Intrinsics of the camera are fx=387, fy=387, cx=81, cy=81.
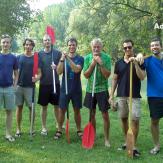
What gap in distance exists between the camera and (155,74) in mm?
6574

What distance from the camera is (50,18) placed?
248 ft

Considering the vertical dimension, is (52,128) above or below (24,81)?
below

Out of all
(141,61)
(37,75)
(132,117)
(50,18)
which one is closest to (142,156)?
(132,117)

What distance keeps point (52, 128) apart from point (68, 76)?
1.78 metres

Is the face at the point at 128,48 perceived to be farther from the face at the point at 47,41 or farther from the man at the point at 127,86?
the face at the point at 47,41

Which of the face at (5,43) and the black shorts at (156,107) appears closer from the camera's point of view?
the black shorts at (156,107)

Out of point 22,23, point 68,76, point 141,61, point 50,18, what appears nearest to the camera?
point 141,61

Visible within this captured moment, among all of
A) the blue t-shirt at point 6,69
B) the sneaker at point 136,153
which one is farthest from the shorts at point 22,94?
the sneaker at point 136,153

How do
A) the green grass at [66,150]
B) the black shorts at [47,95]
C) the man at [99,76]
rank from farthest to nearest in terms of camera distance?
1. the black shorts at [47,95]
2. the man at [99,76]
3. the green grass at [66,150]

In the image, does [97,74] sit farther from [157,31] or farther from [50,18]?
[50,18]

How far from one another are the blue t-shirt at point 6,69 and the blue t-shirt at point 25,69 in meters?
0.44

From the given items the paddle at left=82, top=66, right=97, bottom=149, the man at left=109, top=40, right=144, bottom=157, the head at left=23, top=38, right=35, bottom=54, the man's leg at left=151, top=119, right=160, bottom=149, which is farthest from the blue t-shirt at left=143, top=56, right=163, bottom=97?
the head at left=23, top=38, right=35, bottom=54

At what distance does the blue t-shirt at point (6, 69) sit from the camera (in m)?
7.23

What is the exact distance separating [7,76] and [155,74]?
2.73 meters
